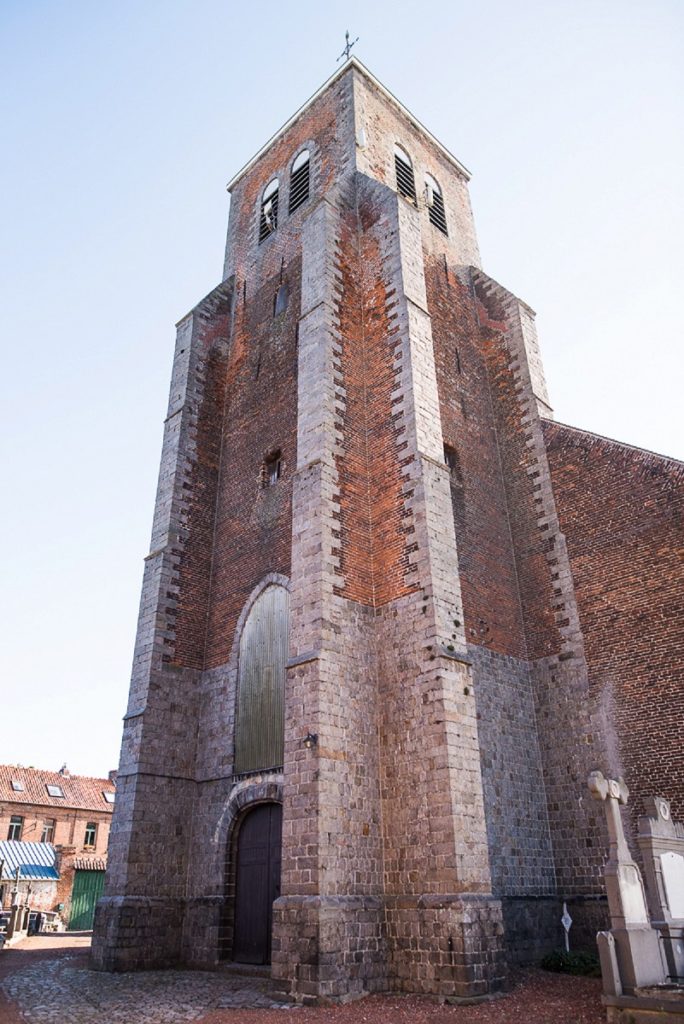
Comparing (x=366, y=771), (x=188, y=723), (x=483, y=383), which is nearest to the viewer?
(x=366, y=771)

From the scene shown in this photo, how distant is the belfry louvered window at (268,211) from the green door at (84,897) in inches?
1095

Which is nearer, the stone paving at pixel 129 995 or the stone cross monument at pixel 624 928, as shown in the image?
the stone cross monument at pixel 624 928

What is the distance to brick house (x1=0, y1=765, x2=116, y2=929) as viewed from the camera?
102ft

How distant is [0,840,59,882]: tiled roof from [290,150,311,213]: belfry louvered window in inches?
1098

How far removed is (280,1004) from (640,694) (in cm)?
821

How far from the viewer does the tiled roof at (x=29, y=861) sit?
30.5 meters

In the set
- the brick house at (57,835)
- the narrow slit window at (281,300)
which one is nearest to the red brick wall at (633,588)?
the narrow slit window at (281,300)

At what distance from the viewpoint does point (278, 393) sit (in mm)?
17875

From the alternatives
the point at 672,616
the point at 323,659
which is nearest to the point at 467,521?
the point at 672,616

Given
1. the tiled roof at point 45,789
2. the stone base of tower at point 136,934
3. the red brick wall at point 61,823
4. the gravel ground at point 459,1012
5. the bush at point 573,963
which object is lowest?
the gravel ground at point 459,1012

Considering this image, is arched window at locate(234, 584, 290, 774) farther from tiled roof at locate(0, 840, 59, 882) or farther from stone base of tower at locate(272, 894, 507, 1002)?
tiled roof at locate(0, 840, 59, 882)

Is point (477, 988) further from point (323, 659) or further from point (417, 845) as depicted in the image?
point (323, 659)

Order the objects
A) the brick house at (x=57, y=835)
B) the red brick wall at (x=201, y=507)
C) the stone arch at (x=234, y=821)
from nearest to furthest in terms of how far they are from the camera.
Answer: the stone arch at (x=234, y=821) < the red brick wall at (x=201, y=507) < the brick house at (x=57, y=835)

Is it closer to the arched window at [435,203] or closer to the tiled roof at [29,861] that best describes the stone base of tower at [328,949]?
the arched window at [435,203]
